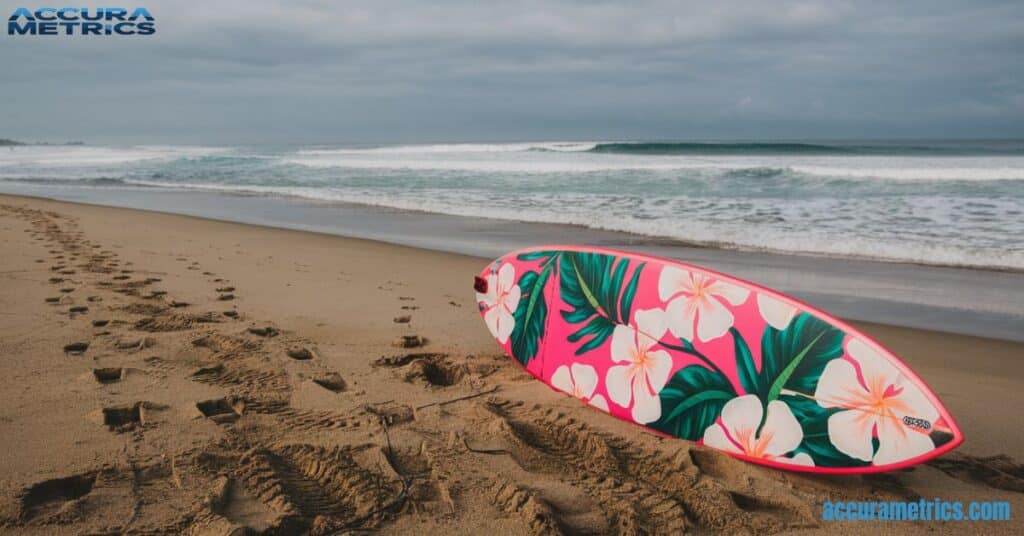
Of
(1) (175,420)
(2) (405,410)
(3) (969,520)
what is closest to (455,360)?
(2) (405,410)

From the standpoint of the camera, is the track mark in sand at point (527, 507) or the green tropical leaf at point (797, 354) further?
the green tropical leaf at point (797, 354)

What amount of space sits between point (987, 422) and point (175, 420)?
3.13m

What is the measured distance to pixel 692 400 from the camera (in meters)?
2.57

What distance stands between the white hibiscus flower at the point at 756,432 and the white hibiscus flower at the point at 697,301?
10.9 inches

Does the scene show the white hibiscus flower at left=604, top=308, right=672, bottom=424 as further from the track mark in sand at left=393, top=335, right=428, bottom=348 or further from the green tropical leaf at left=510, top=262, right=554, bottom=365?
the track mark in sand at left=393, top=335, right=428, bottom=348

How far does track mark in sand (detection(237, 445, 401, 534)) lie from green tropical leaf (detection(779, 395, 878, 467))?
4.47ft

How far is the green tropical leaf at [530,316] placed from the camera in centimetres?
322

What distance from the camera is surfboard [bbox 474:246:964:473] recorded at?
2184 mm

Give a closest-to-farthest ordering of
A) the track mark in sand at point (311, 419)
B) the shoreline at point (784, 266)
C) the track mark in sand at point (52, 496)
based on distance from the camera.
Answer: the track mark in sand at point (52, 496), the track mark in sand at point (311, 419), the shoreline at point (784, 266)

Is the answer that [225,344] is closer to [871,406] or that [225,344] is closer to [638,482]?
[638,482]

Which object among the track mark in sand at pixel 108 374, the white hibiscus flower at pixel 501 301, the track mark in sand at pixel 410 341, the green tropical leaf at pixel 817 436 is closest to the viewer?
the green tropical leaf at pixel 817 436

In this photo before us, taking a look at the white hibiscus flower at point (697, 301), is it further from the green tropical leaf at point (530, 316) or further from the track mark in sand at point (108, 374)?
the track mark in sand at point (108, 374)

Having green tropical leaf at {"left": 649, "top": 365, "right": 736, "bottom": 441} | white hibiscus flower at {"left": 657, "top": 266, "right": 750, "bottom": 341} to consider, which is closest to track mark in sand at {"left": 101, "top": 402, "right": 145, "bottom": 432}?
green tropical leaf at {"left": 649, "top": 365, "right": 736, "bottom": 441}

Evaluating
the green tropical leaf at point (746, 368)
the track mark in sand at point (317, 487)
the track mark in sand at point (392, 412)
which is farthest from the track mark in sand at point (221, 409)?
the green tropical leaf at point (746, 368)
